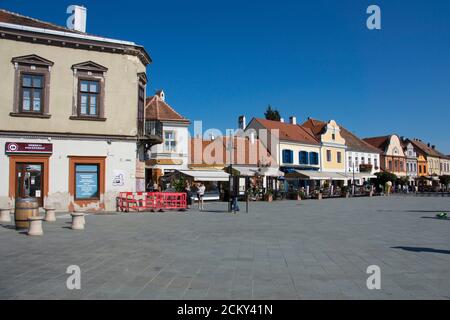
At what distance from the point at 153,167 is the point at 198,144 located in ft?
28.3

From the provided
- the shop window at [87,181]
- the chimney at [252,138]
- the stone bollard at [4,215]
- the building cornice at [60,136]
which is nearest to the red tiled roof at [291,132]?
the chimney at [252,138]

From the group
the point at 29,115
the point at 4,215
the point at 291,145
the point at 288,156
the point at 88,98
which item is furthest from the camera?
the point at 291,145

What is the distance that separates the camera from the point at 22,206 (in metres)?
13.5

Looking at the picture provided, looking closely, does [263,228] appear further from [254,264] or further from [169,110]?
[169,110]

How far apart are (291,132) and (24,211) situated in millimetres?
39913

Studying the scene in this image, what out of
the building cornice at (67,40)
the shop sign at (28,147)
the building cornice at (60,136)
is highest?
the building cornice at (67,40)

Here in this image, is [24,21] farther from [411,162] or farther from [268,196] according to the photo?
[411,162]

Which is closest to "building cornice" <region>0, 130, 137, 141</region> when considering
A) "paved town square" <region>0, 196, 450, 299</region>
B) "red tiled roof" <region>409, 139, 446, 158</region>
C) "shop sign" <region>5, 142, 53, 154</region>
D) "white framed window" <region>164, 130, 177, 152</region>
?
"shop sign" <region>5, 142, 53, 154</region>

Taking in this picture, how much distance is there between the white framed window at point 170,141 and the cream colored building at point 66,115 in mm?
13914

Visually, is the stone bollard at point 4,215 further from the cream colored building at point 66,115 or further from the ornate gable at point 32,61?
the ornate gable at point 32,61

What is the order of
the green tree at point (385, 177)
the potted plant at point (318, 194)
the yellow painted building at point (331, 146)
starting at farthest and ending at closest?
the green tree at point (385, 177) < the yellow painted building at point (331, 146) < the potted plant at point (318, 194)

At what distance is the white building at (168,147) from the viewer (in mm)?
35562

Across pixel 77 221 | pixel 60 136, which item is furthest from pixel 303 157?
pixel 77 221

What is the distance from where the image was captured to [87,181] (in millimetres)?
21031
